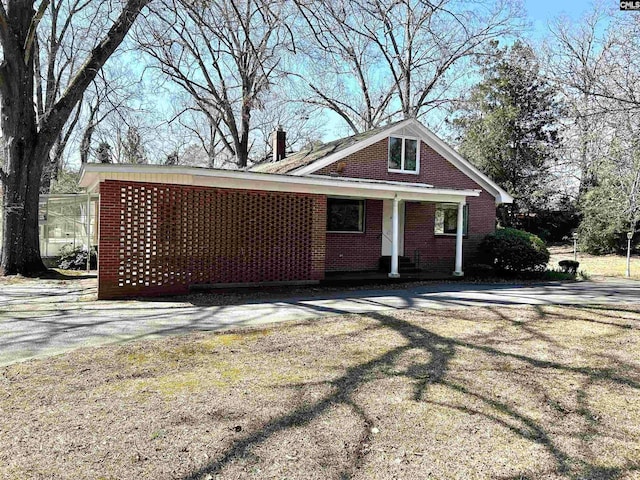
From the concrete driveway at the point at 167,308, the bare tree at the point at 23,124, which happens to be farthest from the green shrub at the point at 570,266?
the bare tree at the point at 23,124

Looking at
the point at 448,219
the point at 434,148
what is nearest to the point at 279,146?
the point at 434,148

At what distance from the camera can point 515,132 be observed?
27.4 m

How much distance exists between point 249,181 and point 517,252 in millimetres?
9014

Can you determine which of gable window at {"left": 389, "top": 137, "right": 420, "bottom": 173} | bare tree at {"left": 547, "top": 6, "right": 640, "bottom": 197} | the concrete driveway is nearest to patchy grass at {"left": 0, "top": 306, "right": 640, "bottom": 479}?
the concrete driveway

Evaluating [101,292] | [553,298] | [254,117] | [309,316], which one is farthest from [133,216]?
[254,117]

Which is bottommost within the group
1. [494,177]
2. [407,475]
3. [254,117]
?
[407,475]

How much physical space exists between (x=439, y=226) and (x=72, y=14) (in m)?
16.4

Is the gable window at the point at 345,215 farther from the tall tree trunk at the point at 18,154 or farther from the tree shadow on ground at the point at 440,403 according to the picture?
the tall tree trunk at the point at 18,154

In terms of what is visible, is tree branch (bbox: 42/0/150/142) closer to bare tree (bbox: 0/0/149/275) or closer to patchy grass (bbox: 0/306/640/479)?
bare tree (bbox: 0/0/149/275)

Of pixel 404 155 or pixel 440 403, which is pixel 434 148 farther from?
pixel 440 403

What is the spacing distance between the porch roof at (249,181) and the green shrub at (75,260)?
519 cm

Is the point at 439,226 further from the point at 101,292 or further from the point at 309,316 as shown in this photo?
the point at 101,292

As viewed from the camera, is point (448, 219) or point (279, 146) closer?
point (448, 219)

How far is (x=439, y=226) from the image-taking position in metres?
16.0
